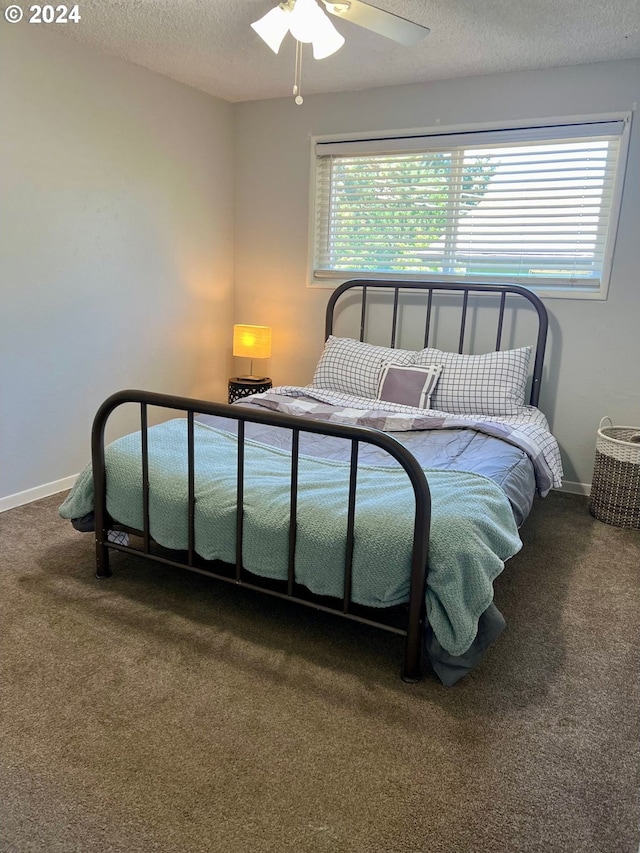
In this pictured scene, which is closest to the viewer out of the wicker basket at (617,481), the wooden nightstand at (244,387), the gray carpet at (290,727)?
the gray carpet at (290,727)

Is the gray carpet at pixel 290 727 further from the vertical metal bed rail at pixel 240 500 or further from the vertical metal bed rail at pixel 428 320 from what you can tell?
the vertical metal bed rail at pixel 428 320

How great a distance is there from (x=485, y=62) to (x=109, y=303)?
234cm

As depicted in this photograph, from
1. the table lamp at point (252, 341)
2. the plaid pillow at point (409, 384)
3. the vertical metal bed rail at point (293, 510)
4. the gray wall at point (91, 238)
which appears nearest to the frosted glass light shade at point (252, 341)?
the table lamp at point (252, 341)

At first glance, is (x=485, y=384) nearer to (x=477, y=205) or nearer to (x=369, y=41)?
(x=477, y=205)

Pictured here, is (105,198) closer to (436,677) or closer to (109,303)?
(109,303)

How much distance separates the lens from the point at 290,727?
1668mm

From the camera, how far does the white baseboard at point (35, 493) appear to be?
3039 mm

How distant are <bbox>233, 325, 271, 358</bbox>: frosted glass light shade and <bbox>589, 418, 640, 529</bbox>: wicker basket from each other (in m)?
2.05

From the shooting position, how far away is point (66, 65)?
2.98 metres

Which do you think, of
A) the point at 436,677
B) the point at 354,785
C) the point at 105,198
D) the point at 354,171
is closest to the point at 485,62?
the point at 354,171

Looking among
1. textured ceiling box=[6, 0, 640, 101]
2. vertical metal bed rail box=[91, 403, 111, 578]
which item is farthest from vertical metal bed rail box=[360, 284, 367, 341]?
vertical metal bed rail box=[91, 403, 111, 578]

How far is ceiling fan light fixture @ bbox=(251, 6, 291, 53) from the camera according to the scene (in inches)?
89.4

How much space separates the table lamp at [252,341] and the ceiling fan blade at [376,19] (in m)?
1.91

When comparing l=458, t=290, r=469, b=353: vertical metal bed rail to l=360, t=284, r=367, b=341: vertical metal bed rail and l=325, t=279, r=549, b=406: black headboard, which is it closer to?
l=325, t=279, r=549, b=406: black headboard
